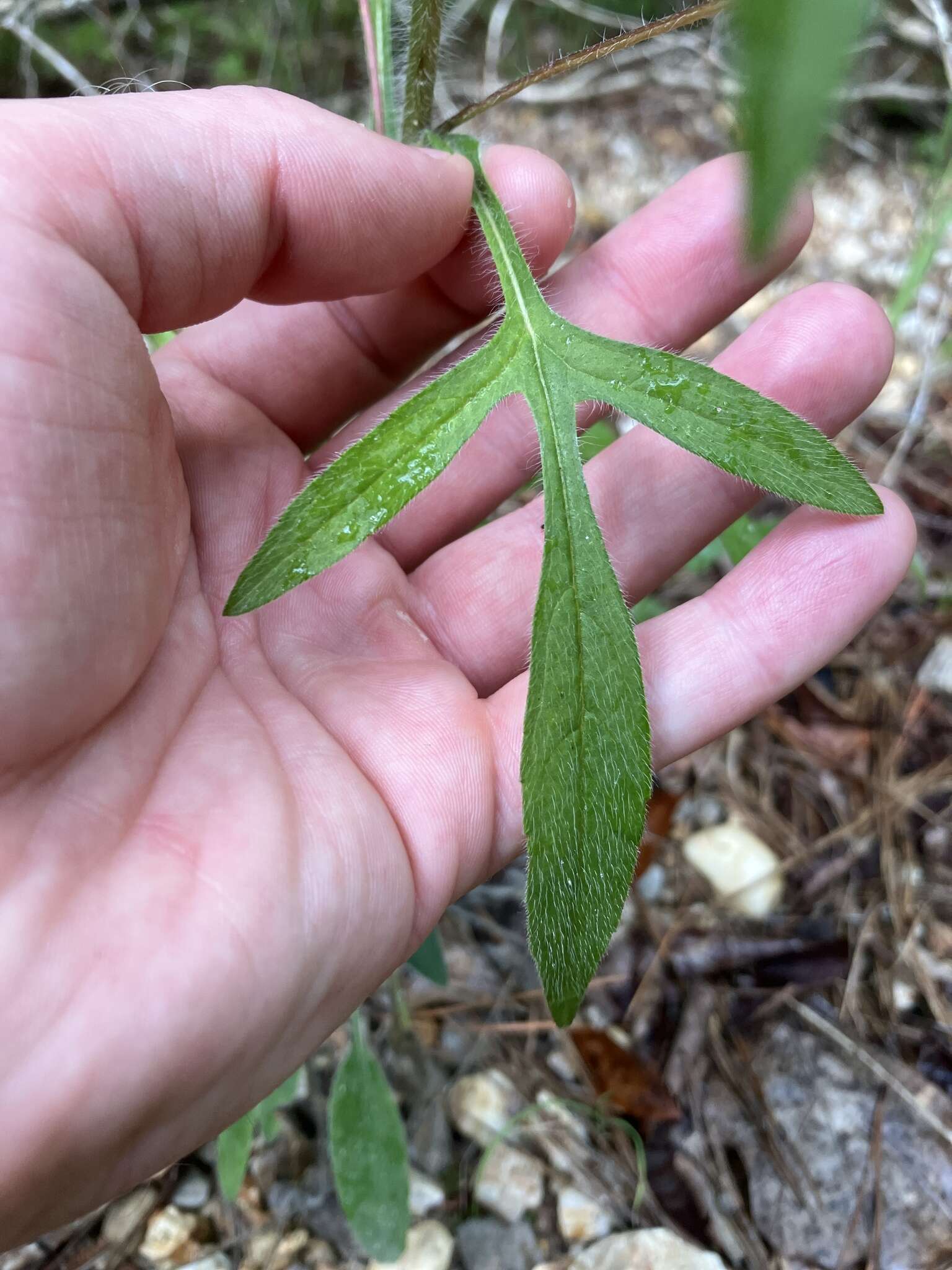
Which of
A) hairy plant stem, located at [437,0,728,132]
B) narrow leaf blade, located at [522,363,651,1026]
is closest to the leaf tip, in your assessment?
narrow leaf blade, located at [522,363,651,1026]

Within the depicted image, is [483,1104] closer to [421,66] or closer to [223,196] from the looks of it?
[223,196]

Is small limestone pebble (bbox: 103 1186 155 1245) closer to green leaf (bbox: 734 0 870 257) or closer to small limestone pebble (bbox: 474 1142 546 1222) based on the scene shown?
small limestone pebble (bbox: 474 1142 546 1222)

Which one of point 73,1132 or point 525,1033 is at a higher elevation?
point 73,1132

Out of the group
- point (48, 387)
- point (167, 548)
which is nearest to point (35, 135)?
point (48, 387)

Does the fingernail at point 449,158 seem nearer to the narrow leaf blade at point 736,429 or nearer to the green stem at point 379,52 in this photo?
the green stem at point 379,52

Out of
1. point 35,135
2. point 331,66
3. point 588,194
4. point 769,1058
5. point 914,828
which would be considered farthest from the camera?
point 588,194

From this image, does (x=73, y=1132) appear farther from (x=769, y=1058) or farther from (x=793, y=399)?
(x=793, y=399)
